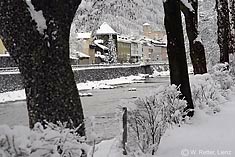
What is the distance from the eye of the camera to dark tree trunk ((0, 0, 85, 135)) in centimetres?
507

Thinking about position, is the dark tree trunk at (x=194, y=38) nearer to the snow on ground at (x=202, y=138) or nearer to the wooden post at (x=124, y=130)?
the snow on ground at (x=202, y=138)

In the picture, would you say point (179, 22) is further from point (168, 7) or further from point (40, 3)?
point (40, 3)

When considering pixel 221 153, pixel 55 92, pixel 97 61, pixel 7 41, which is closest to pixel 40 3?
pixel 7 41

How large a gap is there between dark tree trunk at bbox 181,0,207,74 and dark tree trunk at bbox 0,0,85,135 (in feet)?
30.1

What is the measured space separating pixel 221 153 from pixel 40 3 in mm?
3829

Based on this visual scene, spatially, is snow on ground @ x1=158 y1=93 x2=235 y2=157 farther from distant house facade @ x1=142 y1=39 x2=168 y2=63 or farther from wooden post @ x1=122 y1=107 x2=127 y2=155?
distant house facade @ x1=142 y1=39 x2=168 y2=63

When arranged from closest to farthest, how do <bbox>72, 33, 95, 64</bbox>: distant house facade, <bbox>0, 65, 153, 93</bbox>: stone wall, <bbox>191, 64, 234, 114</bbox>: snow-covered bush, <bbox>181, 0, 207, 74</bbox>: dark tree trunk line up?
<bbox>191, 64, 234, 114</bbox>: snow-covered bush → <bbox>181, 0, 207, 74</bbox>: dark tree trunk → <bbox>0, 65, 153, 93</bbox>: stone wall → <bbox>72, 33, 95, 64</bbox>: distant house facade

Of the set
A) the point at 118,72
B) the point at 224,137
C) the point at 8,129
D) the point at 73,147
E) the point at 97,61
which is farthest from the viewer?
the point at 97,61

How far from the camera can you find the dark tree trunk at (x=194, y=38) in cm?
1446

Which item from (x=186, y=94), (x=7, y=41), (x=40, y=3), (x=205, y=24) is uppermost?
(x=205, y=24)

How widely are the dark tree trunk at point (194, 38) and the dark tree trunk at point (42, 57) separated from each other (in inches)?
361

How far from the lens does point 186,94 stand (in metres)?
10.4

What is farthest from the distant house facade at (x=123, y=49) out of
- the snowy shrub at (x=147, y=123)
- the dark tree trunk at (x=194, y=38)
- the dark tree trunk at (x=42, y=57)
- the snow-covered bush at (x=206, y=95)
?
the dark tree trunk at (x=42, y=57)

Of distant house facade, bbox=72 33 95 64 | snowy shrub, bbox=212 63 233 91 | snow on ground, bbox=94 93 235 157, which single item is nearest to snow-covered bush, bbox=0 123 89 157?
snow on ground, bbox=94 93 235 157
